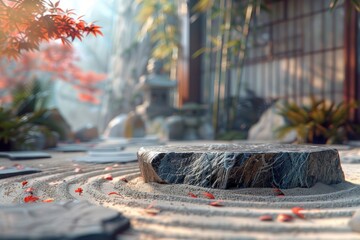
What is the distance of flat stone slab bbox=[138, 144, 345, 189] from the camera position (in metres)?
2.60

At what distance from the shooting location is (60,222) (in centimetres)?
167

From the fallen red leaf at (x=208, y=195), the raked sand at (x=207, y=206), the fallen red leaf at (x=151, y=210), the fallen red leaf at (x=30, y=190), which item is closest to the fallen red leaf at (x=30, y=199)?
the raked sand at (x=207, y=206)

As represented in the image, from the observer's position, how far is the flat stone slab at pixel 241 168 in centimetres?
260

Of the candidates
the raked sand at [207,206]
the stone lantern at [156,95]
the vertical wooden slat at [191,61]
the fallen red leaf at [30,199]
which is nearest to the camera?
the raked sand at [207,206]

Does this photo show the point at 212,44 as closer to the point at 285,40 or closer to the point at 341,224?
the point at 285,40

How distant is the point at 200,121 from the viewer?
10.2m

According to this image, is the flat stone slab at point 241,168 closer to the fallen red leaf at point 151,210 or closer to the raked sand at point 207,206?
the raked sand at point 207,206

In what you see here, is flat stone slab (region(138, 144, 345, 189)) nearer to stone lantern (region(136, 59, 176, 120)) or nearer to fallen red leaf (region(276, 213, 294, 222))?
fallen red leaf (region(276, 213, 294, 222))

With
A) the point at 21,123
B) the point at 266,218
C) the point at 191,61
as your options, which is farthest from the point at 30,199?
the point at 191,61

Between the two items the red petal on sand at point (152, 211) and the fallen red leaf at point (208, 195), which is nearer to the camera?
the red petal on sand at point (152, 211)

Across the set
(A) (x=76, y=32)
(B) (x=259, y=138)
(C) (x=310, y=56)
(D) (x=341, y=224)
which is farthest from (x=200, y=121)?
Result: (D) (x=341, y=224)

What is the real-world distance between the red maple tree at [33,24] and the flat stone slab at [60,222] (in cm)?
144

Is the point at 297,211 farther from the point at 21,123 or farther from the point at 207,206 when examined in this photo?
the point at 21,123

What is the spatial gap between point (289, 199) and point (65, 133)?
7545 millimetres
